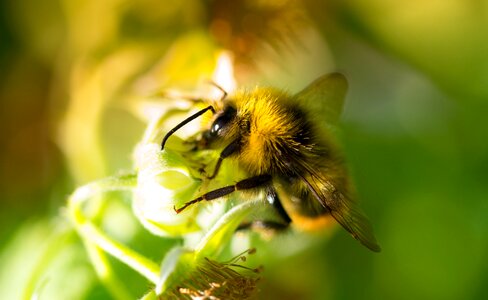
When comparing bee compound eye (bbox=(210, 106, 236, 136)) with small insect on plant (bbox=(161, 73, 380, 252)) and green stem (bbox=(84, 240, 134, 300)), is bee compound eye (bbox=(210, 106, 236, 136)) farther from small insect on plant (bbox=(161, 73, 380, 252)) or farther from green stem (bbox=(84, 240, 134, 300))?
green stem (bbox=(84, 240, 134, 300))

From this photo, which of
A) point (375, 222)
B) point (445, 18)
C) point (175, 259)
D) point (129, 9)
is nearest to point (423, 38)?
point (445, 18)

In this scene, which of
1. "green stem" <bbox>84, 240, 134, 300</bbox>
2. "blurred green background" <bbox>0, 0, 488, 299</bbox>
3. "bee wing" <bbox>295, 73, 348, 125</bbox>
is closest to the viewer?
"green stem" <bbox>84, 240, 134, 300</bbox>

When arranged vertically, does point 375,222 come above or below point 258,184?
below

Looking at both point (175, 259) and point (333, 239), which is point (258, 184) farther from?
point (333, 239)

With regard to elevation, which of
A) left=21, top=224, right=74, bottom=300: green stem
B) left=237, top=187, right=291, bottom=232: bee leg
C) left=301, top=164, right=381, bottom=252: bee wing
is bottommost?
left=301, top=164, right=381, bottom=252: bee wing

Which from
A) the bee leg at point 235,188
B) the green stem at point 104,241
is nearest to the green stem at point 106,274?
the green stem at point 104,241

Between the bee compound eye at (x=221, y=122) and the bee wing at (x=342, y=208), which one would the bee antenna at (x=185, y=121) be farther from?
the bee wing at (x=342, y=208)

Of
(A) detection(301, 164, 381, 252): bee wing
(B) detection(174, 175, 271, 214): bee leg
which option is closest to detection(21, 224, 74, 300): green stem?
(B) detection(174, 175, 271, 214): bee leg

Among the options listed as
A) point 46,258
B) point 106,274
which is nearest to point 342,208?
point 106,274
